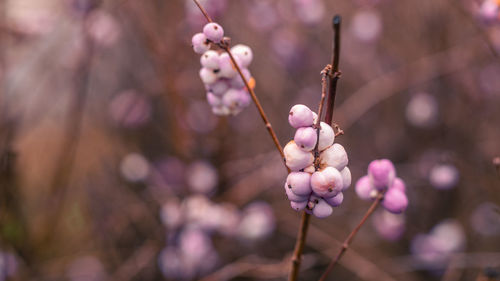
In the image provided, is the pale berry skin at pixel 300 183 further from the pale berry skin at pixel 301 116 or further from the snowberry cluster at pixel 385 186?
the snowberry cluster at pixel 385 186

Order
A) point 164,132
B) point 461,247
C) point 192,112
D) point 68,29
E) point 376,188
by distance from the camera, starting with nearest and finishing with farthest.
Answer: point 376,188 → point 461,247 → point 68,29 → point 192,112 → point 164,132

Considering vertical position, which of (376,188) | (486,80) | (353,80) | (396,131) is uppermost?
(486,80)

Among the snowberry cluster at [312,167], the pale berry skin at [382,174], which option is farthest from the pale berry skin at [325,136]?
the pale berry skin at [382,174]

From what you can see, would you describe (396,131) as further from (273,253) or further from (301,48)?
(273,253)

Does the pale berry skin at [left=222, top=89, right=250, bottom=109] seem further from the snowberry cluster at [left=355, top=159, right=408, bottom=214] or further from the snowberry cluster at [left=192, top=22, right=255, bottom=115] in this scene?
the snowberry cluster at [left=355, top=159, right=408, bottom=214]

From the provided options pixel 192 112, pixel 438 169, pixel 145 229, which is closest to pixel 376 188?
pixel 438 169

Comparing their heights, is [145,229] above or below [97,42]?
below

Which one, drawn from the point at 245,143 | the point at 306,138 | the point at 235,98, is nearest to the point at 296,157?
the point at 306,138
